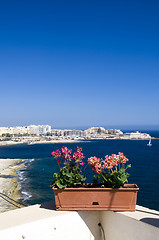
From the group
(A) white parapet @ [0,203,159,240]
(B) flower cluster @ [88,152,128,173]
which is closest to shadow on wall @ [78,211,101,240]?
(A) white parapet @ [0,203,159,240]

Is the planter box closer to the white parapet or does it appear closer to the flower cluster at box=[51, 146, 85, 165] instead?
the white parapet

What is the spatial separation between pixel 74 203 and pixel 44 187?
63.7 feet

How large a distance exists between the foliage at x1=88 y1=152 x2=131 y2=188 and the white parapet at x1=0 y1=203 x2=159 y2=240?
269 mm

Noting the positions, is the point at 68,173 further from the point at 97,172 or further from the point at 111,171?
the point at 111,171

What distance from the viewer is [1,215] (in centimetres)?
207

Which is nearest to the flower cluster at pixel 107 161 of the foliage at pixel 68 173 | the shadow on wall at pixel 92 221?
the foliage at pixel 68 173

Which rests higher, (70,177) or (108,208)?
(70,177)

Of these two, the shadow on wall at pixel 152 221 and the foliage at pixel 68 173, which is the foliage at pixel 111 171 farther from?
the shadow on wall at pixel 152 221

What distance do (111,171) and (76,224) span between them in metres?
0.60

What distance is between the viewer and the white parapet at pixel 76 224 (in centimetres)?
185

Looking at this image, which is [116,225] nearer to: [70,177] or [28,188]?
[70,177]

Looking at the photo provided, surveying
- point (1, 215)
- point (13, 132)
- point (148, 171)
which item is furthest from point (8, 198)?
point (13, 132)

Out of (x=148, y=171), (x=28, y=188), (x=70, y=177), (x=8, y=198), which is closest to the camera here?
(x=70, y=177)

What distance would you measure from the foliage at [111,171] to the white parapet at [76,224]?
269 mm
